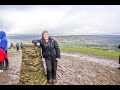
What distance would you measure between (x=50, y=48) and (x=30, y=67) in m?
0.72

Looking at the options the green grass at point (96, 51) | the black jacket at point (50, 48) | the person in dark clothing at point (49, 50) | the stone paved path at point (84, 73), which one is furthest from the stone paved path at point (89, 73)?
the black jacket at point (50, 48)

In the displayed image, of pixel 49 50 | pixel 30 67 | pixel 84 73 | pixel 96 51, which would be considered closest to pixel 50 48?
pixel 49 50

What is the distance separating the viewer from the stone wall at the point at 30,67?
8797 mm

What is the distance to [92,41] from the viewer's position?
10.9m

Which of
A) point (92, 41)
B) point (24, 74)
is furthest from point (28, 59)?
point (92, 41)

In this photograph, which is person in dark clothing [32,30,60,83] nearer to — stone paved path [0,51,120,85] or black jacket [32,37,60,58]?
black jacket [32,37,60,58]

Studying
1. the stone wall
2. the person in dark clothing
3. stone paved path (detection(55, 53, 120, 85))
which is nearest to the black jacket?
the person in dark clothing

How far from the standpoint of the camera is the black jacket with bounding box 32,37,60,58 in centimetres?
880

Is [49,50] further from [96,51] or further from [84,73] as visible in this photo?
[96,51]

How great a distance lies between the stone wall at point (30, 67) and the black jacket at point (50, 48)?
193mm

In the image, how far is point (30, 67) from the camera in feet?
28.9

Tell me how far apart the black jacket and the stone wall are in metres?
0.19

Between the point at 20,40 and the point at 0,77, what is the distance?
1389 mm

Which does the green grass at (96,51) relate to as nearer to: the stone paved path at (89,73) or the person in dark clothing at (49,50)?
the stone paved path at (89,73)
